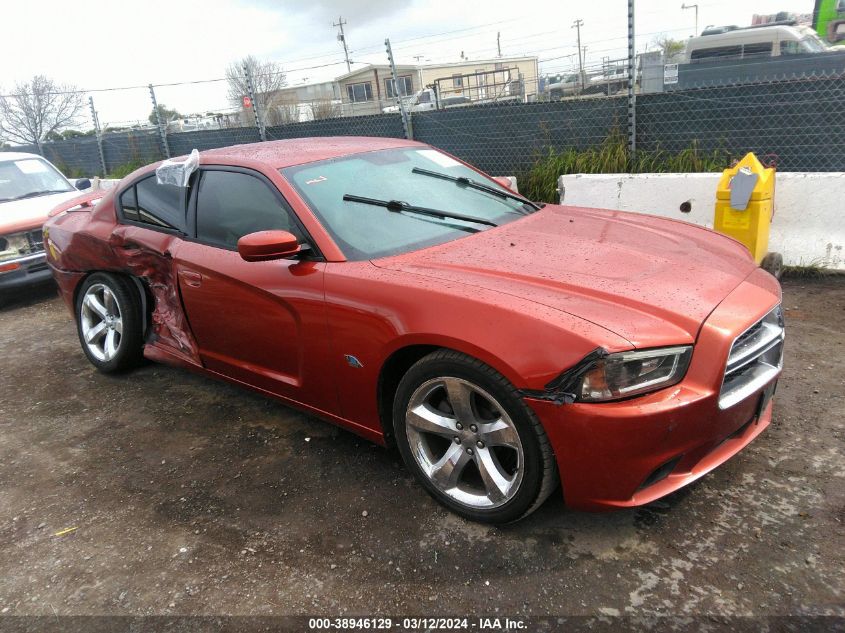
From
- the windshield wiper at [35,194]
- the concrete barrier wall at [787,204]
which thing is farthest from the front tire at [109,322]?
the concrete barrier wall at [787,204]

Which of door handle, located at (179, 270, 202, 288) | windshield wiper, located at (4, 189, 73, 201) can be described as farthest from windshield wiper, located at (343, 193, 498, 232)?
windshield wiper, located at (4, 189, 73, 201)

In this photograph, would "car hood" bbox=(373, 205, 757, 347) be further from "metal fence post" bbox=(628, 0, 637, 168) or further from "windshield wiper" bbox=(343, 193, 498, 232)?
"metal fence post" bbox=(628, 0, 637, 168)

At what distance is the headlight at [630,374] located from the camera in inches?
83.5

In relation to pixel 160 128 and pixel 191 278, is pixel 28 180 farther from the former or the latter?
pixel 191 278

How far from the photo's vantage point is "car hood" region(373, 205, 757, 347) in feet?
7.42

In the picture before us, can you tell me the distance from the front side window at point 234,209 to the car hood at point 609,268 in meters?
0.75

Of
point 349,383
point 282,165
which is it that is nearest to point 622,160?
point 282,165

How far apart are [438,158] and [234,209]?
129 cm

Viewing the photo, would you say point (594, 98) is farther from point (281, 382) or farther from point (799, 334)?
point (281, 382)

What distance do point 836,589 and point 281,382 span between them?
96.7 inches

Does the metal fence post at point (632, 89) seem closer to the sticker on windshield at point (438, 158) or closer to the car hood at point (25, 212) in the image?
the sticker on windshield at point (438, 158)

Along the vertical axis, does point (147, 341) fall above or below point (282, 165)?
below

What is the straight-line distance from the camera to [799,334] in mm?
4289

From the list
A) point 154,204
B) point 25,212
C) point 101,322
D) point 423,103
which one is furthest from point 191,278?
point 423,103
